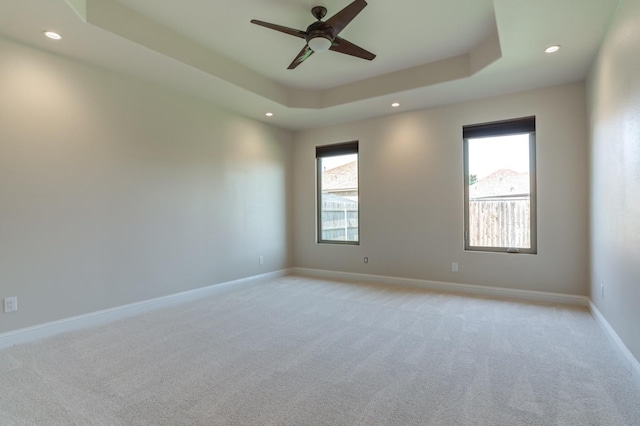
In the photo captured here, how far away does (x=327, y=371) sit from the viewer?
7.38 feet

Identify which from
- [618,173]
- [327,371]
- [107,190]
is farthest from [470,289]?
[107,190]

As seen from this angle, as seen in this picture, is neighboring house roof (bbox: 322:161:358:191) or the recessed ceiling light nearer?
the recessed ceiling light

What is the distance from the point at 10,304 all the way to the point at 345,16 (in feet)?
12.3

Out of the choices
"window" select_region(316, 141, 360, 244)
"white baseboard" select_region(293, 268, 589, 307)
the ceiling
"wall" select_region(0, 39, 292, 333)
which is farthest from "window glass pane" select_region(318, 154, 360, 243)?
"wall" select_region(0, 39, 292, 333)

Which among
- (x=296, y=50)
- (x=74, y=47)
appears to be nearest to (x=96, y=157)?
(x=74, y=47)

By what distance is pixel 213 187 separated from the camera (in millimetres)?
4617

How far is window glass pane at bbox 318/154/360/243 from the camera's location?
5668 millimetres

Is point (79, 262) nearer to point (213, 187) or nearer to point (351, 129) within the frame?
point (213, 187)

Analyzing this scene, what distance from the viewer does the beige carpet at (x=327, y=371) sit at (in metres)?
1.77

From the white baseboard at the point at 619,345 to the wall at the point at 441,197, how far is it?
2.47 ft

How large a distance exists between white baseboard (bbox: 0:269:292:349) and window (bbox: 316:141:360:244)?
6.89 ft

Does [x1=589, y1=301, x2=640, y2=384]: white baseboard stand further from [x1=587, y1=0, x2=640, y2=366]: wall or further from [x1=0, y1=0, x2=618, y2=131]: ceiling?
[x1=0, y1=0, x2=618, y2=131]: ceiling

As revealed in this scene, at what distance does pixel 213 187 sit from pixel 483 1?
3774 mm

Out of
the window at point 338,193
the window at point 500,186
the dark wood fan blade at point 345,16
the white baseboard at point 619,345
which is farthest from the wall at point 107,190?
the white baseboard at point 619,345
